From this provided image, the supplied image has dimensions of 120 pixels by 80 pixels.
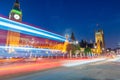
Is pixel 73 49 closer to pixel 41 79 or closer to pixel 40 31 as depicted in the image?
pixel 40 31

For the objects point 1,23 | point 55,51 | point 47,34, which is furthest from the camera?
point 55,51

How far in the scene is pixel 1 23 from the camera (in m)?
20.7

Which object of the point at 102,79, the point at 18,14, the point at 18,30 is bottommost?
the point at 102,79

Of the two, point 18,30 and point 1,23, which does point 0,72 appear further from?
point 18,30

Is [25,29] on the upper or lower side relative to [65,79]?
upper

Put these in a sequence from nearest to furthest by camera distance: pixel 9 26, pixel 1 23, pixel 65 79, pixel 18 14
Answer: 1. pixel 65 79
2. pixel 1 23
3. pixel 9 26
4. pixel 18 14

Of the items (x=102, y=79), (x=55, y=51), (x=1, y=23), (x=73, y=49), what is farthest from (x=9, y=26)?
(x=73, y=49)

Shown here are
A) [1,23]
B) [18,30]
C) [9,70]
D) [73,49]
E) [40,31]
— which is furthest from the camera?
[73,49]

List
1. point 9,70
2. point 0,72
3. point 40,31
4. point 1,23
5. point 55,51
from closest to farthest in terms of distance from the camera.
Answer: point 0,72 < point 9,70 < point 1,23 < point 40,31 < point 55,51

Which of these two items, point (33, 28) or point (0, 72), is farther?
point (33, 28)

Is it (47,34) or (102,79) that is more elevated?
(47,34)

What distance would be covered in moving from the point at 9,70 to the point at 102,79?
27.9ft

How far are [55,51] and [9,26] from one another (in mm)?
33732

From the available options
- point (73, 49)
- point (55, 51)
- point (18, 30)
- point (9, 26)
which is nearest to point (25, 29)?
point (18, 30)
